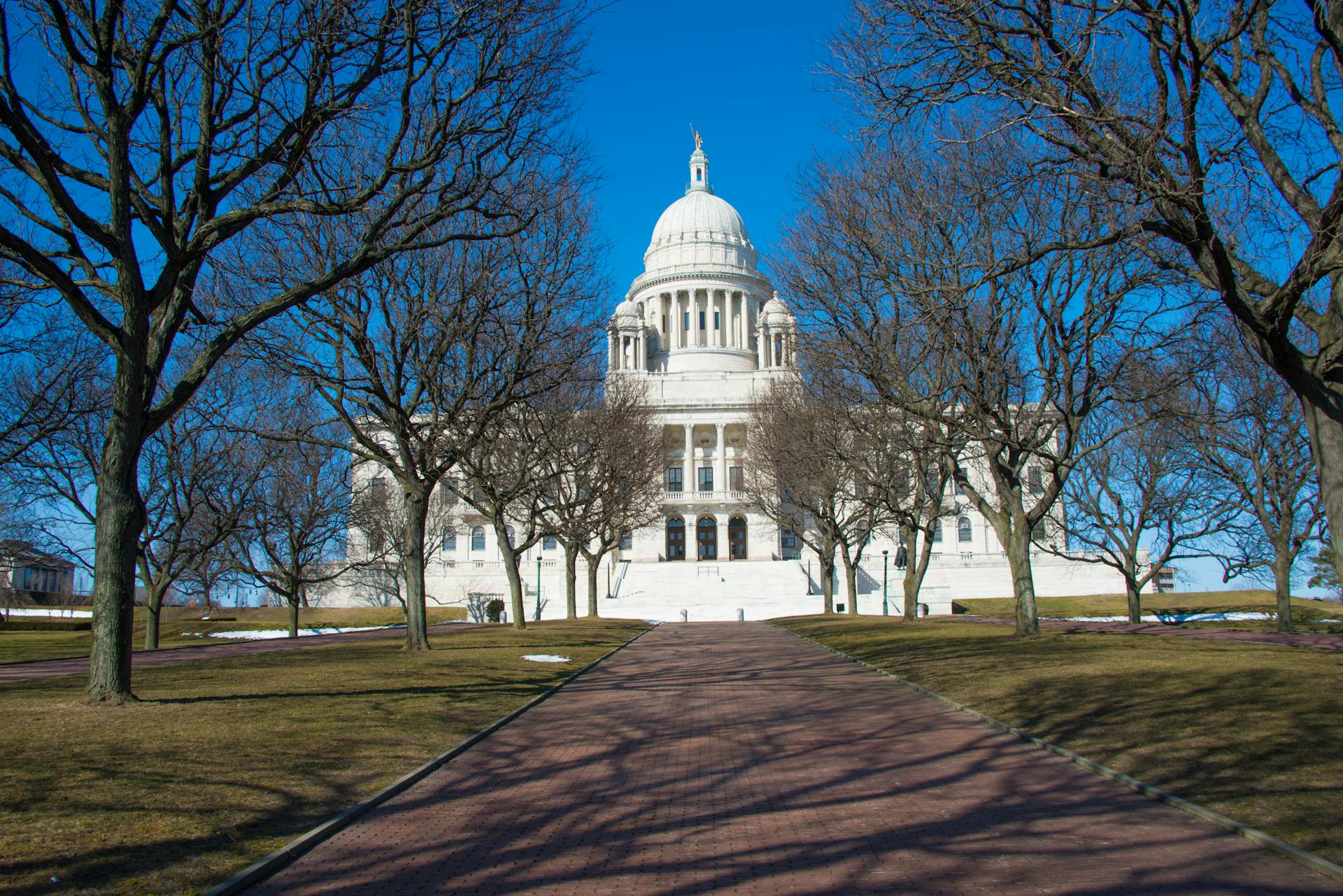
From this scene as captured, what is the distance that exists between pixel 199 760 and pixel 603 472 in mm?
31299

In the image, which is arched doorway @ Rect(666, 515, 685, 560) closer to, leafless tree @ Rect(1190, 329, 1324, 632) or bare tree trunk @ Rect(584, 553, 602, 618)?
bare tree trunk @ Rect(584, 553, 602, 618)

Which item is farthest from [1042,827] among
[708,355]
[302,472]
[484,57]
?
[708,355]

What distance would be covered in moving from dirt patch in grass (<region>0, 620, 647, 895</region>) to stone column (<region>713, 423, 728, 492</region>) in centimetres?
7125

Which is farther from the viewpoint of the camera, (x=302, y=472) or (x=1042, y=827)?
(x=302, y=472)

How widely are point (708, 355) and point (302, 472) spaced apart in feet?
214

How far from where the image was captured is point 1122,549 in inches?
1624

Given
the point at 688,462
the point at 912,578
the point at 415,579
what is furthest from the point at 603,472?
the point at 688,462

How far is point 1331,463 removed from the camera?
1174 centimetres

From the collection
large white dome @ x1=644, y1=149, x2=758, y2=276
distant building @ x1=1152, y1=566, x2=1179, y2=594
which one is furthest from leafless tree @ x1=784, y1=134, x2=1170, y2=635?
large white dome @ x1=644, y1=149, x2=758, y2=276

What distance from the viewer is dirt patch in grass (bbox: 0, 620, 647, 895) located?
682 cm

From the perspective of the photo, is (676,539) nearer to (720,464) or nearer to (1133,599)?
Answer: (720,464)

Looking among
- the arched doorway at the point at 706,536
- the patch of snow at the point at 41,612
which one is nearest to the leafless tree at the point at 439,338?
the patch of snow at the point at 41,612

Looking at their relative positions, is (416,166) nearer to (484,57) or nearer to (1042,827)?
(484,57)

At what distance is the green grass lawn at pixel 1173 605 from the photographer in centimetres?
5098
